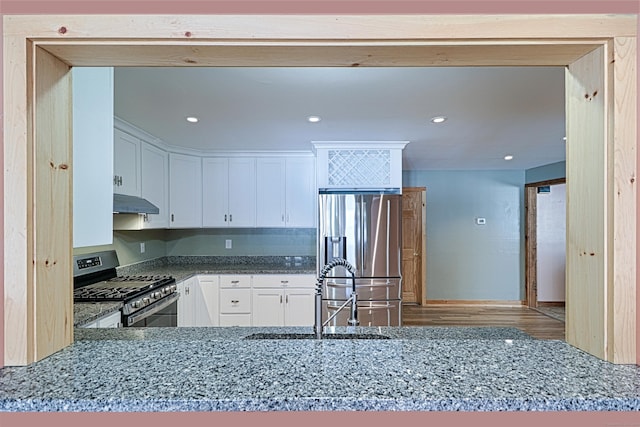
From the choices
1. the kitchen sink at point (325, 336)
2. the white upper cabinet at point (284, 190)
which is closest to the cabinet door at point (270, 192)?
the white upper cabinet at point (284, 190)

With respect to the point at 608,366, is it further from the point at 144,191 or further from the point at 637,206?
the point at 144,191

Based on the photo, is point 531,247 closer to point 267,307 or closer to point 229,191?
point 267,307

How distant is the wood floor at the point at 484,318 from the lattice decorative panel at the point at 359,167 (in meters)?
2.09

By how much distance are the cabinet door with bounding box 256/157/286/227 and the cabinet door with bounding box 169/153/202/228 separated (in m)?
0.73

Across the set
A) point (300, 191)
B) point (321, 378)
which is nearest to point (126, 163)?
point (300, 191)

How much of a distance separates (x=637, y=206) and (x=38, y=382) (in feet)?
4.51

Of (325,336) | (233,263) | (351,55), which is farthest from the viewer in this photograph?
(233,263)

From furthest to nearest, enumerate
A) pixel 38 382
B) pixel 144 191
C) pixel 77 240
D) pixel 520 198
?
pixel 520 198, pixel 144 191, pixel 77 240, pixel 38 382

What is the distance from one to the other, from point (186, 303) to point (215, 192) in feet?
4.70

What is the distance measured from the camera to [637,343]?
794mm

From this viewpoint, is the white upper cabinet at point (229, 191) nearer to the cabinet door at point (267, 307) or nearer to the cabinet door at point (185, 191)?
the cabinet door at point (185, 191)

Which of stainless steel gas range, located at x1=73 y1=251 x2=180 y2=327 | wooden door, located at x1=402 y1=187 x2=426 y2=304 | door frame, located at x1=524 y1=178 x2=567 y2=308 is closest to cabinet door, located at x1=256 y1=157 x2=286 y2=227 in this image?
stainless steel gas range, located at x1=73 y1=251 x2=180 y2=327

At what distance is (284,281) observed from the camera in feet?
12.8

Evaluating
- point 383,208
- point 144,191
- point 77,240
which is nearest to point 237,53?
point 77,240
